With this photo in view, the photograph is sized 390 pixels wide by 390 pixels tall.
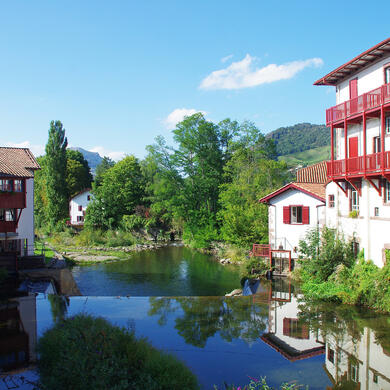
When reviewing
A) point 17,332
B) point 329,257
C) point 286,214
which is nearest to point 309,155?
point 286,214

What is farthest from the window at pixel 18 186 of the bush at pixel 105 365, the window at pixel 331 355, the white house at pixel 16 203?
the window at pixel 331 355

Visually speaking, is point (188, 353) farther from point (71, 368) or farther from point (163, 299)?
point (163, 299)

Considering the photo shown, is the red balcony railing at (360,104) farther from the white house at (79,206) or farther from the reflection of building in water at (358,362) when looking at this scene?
the white house at (79,206)

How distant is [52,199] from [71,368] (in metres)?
42.2

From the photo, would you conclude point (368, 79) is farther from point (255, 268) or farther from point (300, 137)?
point (300, 137)

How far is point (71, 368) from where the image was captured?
8.37 meters

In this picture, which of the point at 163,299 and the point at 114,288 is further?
the point at 114,288

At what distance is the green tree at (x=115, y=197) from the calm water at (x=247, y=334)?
2934cm

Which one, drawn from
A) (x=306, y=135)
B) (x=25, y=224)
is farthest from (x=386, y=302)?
(x=306, y=135)

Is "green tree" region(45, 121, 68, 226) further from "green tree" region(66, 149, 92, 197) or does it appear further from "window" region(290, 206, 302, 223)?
"window" region(290, 206, 302, 223)

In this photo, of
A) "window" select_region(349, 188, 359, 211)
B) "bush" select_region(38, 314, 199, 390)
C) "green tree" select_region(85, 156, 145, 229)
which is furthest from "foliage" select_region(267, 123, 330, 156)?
"bush" select_region(38, 314, 199, 390)

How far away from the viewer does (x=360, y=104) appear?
55.6 feet

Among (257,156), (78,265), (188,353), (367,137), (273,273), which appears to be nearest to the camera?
(188,353)

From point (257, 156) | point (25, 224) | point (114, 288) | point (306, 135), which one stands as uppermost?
point (306, 135)
